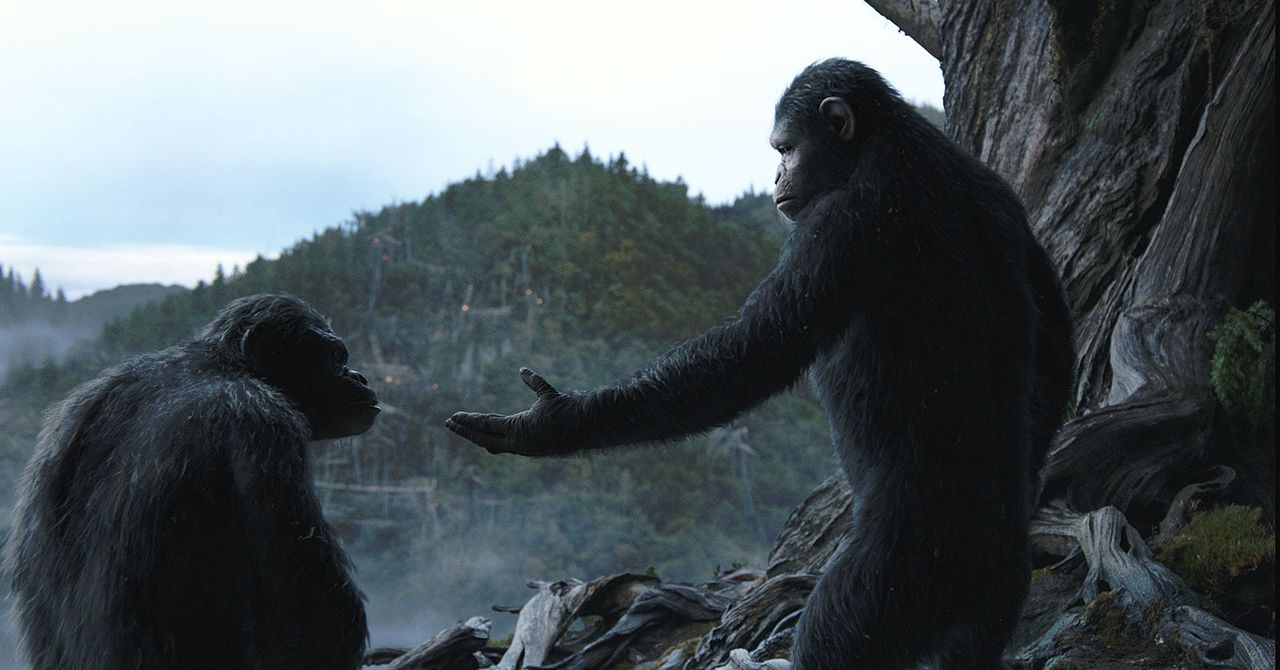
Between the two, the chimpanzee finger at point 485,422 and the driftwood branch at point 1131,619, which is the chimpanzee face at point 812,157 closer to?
the chimpanzee finger at point 485,422

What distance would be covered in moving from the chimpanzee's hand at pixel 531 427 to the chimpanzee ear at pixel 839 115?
4.34 ft

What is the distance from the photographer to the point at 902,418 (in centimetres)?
302

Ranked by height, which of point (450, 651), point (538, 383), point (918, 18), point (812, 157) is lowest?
point (450, 651)

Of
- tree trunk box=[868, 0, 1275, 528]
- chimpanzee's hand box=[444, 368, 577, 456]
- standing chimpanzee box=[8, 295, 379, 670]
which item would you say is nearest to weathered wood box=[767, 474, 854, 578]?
tree trunk box=[868, 0, 1275, 528]

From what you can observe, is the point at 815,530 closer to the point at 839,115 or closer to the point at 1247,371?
the point at 1247,371

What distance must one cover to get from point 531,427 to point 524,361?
36.3ft

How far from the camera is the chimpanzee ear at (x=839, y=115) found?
342 cm

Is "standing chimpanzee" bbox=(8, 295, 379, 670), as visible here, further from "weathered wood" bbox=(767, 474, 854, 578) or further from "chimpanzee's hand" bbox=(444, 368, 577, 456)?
"weathered wood" bbox=(767, 474, 854, 578)

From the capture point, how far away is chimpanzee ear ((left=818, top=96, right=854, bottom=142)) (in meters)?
3.42

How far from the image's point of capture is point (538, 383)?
124 inches

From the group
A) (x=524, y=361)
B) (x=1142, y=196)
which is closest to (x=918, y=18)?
(x=1142, y=196)

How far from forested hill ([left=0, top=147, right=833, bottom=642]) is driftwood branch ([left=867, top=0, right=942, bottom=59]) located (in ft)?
23.0

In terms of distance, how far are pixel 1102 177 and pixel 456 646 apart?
469cm

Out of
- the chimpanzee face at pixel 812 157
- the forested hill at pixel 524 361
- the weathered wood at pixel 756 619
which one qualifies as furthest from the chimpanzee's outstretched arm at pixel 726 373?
the forested hill at pixel 524 361
